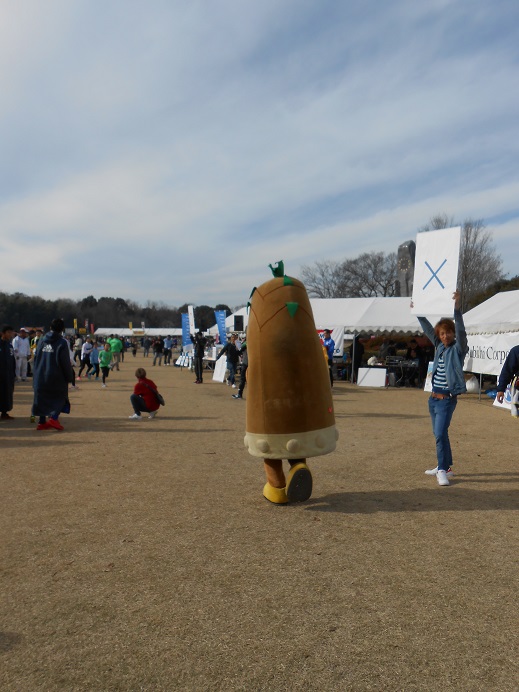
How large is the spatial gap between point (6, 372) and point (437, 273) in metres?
8.03

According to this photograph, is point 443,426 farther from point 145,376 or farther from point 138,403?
point 138,403

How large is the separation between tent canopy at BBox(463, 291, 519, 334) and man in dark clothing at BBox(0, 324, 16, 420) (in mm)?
11492

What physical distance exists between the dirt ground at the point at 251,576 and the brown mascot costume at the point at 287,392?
0.40 meters

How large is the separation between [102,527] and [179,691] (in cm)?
237

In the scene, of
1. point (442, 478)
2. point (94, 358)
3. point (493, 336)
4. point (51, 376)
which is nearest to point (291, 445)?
Result: point (442, 478)

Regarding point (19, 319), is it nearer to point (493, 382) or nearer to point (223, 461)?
point (493, 382)

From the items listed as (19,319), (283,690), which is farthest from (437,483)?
(19,319)

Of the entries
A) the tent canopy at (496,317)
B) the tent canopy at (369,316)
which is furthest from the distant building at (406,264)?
the tent canopy at (496,317)

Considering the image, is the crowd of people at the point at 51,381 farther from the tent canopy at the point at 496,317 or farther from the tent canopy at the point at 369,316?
the tent canopy at the point at 369,316

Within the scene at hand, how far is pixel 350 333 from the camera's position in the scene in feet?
72.8

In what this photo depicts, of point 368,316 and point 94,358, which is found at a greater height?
point 368,316

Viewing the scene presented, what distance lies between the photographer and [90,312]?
114562 mm

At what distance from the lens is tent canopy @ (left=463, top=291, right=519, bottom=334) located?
14.5 m

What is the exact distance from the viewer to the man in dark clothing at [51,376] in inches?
381
